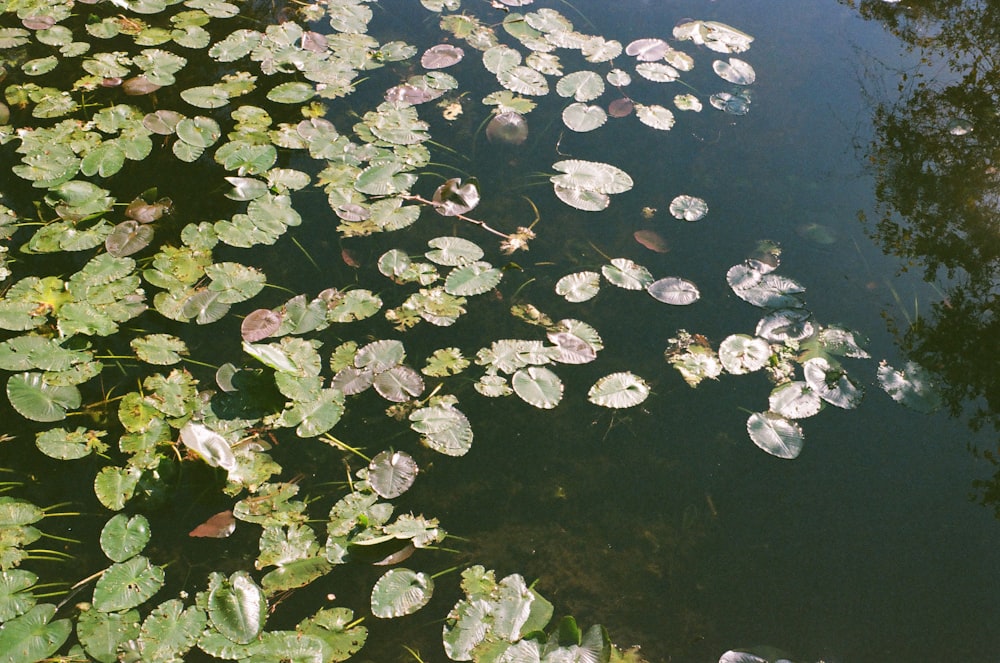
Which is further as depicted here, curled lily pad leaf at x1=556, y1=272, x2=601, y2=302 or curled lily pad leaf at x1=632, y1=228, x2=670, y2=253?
curled lily pad leaf at x1=632, y1=228, x2=670, y2=253

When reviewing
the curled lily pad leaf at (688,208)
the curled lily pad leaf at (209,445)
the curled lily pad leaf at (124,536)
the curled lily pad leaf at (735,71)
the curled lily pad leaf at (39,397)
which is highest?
the curled lily pad leaf at (735,71)

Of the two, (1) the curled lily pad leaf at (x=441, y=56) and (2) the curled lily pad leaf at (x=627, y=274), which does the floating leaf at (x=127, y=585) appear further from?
(1) the curled lily pad leaf at (x=441, y=56)

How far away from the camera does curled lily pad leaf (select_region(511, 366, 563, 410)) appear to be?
7.94 feet

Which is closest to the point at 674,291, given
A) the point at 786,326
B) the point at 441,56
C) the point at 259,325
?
the point at 786,326

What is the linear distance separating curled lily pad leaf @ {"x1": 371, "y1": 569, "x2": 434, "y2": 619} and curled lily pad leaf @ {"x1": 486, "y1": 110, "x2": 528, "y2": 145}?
202cm

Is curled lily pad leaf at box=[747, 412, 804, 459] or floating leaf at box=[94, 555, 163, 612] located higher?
curled lily pad leaf at box=[747, 412, 804, 459]

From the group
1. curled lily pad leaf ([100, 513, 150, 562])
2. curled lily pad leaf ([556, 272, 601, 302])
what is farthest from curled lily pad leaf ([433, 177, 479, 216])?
curled lily pad leaf ([100, 513, 150, 562])

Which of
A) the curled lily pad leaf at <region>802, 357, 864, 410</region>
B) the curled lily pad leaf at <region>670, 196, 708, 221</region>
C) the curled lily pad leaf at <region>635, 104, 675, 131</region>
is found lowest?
the curled lily pad leaf at <region>802, 357, 864, 410</region>

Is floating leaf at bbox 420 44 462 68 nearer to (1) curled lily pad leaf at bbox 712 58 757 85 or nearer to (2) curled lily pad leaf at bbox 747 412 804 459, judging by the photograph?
(1) curled lily pad leaf at bbox 712 58 757 85

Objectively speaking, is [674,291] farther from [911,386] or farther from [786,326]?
[911,386]

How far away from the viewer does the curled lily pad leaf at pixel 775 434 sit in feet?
7.86

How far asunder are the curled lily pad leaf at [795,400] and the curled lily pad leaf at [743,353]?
113mm

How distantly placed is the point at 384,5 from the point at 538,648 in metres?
3.46

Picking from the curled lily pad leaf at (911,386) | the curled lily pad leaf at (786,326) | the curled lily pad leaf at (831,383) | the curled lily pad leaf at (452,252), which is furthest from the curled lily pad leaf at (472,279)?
the curled lily pad leaf at (911,386)
